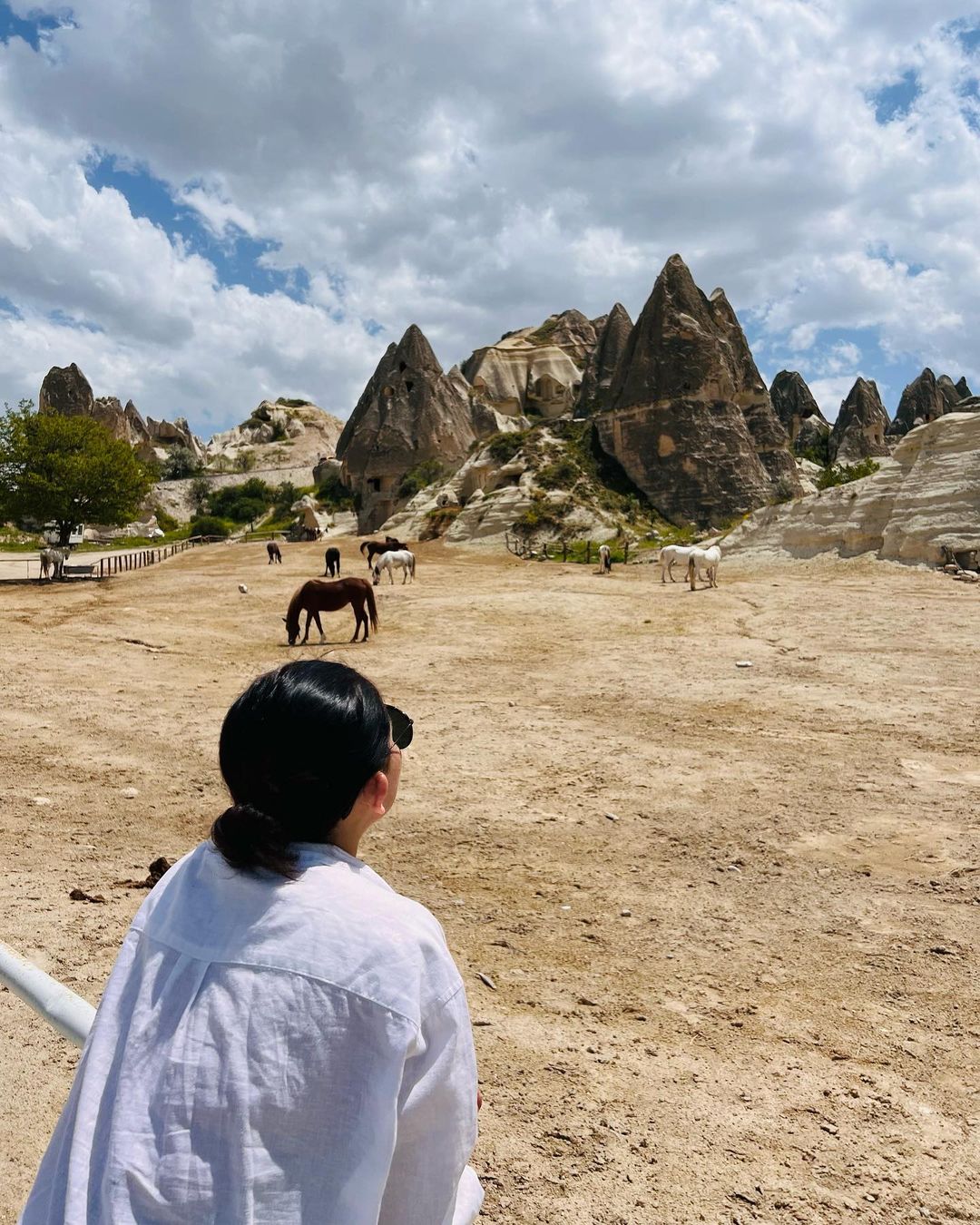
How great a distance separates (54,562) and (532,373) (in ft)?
187

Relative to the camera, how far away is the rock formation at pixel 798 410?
272 feet

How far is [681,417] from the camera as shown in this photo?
4859 centimetres

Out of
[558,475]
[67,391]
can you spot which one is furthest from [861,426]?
[67,391]

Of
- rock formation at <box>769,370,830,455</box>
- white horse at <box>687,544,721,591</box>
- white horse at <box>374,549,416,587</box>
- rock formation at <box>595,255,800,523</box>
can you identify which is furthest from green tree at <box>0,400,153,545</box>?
rock formation at <box>769,370,830,455</box>

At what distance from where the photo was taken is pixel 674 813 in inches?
297

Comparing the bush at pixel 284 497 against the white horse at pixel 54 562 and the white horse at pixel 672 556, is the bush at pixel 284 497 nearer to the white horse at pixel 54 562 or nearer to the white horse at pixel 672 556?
the white horse at pixel 54 562

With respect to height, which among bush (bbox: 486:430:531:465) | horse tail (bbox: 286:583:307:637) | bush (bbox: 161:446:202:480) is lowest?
horse tail (bbox: 286:583:307:637)

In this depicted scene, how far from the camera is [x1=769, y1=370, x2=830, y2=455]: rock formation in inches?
3268

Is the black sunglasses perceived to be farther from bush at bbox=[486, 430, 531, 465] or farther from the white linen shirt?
bush at bbox=[486, 430, 531, 465]

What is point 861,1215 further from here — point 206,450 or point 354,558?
point 206,450

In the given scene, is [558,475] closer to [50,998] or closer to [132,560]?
[132,560]

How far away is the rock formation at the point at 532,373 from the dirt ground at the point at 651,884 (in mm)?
66260

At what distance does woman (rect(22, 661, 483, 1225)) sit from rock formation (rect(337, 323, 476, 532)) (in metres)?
64.9

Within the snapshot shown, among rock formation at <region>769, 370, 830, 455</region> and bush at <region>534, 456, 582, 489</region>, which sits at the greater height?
rock formation at <region>769, 370, 830, 455</region>
